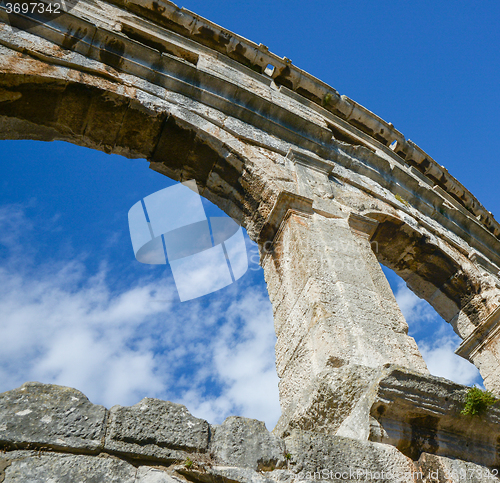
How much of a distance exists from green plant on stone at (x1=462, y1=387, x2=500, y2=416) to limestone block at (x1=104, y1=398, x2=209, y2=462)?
1633 mm

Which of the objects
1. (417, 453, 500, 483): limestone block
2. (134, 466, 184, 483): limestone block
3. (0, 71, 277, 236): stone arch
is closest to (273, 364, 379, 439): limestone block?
(417, 453, 500, 483): limestone block

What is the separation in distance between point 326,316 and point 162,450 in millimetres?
1637

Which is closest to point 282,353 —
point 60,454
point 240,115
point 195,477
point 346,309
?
point 346,309

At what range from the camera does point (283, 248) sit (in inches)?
173

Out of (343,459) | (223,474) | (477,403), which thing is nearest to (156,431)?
(223,474)

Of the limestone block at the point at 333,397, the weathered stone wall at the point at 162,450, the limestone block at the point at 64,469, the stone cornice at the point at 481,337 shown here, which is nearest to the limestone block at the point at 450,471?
the weathered stone wall at the point at 162,450

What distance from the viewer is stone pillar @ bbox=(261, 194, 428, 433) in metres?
2.91

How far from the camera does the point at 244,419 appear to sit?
2.40 metres

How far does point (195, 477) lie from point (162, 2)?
20.8ft

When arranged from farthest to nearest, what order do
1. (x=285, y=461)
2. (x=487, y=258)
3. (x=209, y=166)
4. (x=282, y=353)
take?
(x=487, y=258) < (x=209, y=166) < (x=282, y=353) < (x=285, y=461)

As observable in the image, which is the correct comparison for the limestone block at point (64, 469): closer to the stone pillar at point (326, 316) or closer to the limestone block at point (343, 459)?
the limestone block at point (343, 459)

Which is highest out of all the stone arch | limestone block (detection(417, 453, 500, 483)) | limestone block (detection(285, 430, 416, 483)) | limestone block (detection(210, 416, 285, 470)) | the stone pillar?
the stone arch

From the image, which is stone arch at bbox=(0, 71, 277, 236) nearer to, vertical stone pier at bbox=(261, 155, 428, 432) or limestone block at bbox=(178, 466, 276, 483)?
vertical stone pier at bbox=(261, 155, 428, 432)

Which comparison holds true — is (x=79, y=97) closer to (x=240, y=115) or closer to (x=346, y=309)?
(x=240, y=115)
